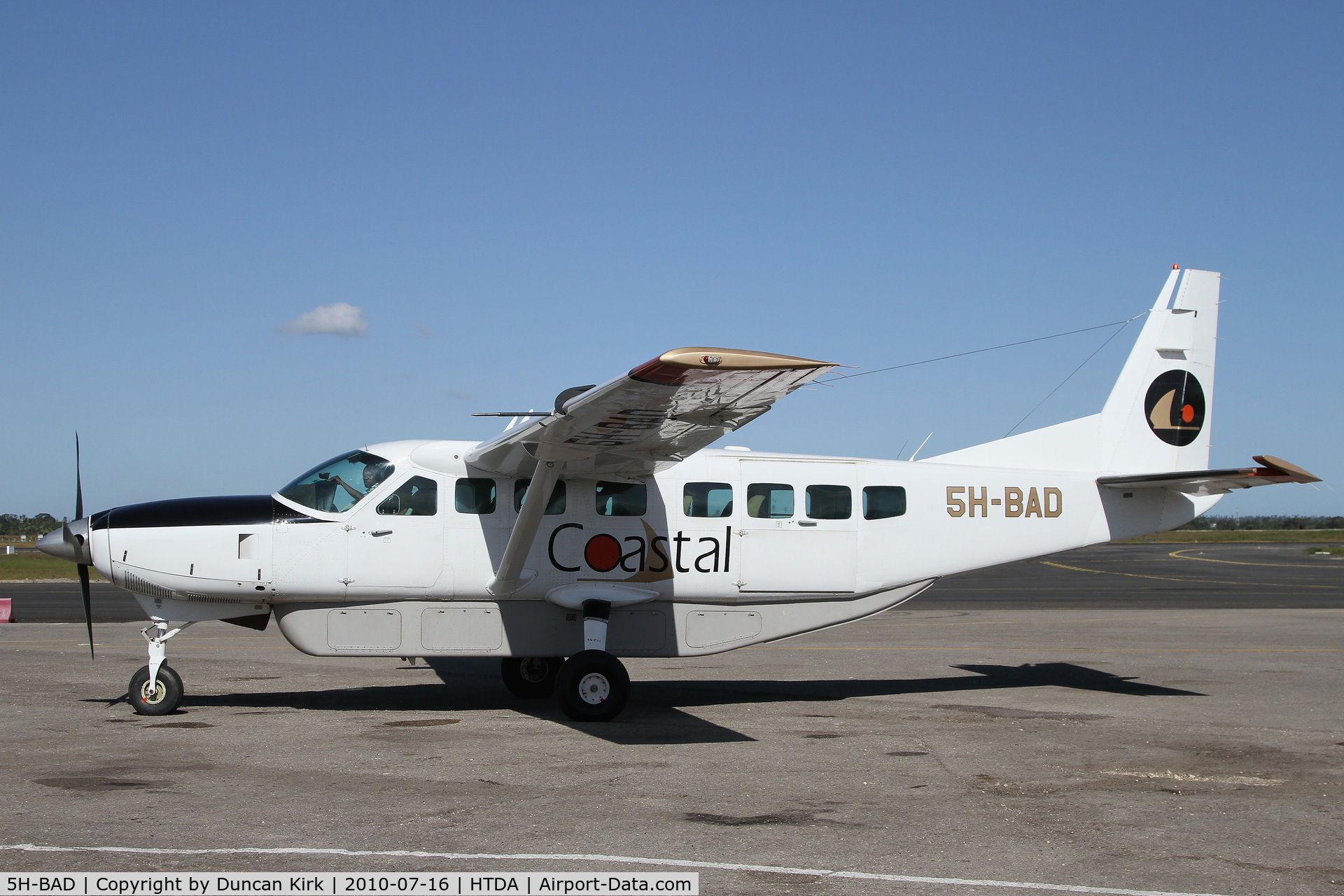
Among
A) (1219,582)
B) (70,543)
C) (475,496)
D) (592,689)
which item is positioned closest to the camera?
(70,543)

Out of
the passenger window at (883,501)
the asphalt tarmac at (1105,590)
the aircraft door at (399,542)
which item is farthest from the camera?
the asphalt tarmac at (1105,590)

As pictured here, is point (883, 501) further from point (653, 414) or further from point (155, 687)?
point (155, 687)

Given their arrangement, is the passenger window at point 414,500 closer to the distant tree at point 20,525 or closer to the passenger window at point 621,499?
the passenger window at point 621,499

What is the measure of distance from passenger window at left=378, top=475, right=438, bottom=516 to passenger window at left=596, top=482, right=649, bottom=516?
168 centimetres

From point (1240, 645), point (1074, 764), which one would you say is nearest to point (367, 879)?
point (1074, 764)

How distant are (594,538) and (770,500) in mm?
1968

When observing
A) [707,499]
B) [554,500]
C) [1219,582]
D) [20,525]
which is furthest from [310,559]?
[20,525]

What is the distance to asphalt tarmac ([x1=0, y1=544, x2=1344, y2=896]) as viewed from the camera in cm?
538

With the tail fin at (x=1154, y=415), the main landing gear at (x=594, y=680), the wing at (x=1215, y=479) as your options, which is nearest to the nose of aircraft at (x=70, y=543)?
the main landing gear at (x=594, y=680)

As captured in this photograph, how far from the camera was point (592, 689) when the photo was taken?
10000 mm

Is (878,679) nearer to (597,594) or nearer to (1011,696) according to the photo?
(1011,696)

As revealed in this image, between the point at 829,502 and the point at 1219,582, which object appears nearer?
the point at 829,502

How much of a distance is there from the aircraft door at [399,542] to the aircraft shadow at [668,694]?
1384 mm

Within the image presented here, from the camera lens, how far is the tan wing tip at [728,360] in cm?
678
